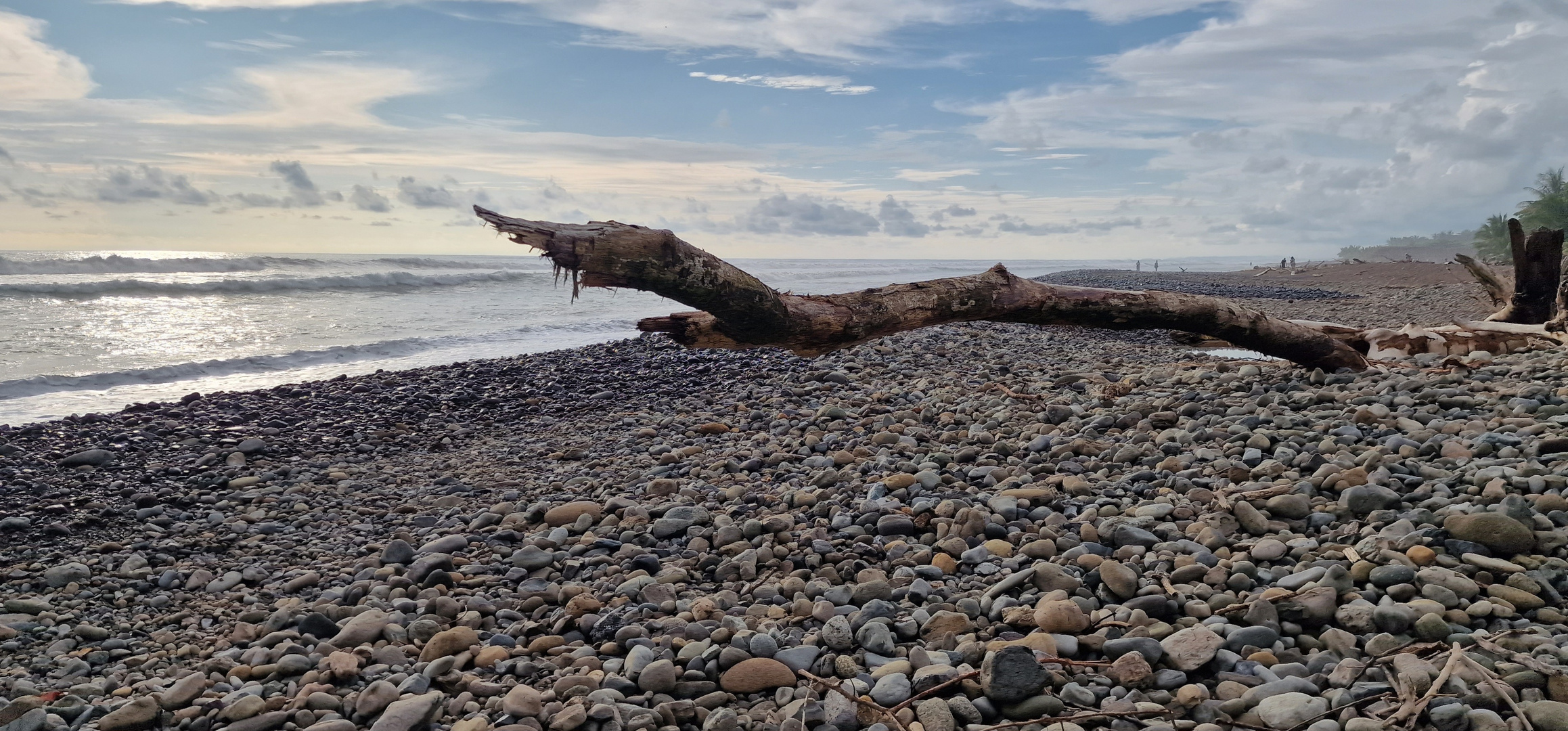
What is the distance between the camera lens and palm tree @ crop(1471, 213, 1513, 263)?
101ft

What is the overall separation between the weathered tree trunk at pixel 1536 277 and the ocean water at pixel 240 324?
10344 mm

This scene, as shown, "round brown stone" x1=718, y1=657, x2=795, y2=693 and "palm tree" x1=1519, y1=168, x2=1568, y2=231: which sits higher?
"palm tree" x1=1519, y1=168, x2=1568, y2=231

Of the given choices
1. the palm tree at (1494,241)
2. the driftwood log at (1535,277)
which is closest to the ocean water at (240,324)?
the driftwood log at (1535,277)

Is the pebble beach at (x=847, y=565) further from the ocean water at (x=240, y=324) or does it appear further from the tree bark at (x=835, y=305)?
the ocean water at (x=240, y=324)

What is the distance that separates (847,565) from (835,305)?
5.87 feet

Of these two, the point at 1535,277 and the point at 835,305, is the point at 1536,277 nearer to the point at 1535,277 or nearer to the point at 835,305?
the point at 1535,277

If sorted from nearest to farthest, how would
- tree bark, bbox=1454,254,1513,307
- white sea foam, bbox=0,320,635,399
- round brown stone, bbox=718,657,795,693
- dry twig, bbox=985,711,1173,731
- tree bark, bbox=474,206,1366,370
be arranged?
dry twig, bbox=985,711,1173,731
round brown stone, bbox=718,657,795,693
tree bark, bbox=474,206,1366,370
white sea foam, bbox=0,320,635,399
tree bark, bbox=1454,254,1513,307

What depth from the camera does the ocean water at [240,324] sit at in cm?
1094

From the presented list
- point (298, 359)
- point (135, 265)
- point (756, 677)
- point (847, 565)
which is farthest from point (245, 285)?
point (756, 677)

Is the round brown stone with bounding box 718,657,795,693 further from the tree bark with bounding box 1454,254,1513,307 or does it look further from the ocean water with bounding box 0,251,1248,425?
the tree bark with bounding box 1454,254,1513,307

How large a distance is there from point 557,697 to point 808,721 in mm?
886

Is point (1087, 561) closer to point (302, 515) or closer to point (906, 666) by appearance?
point (906, 666)

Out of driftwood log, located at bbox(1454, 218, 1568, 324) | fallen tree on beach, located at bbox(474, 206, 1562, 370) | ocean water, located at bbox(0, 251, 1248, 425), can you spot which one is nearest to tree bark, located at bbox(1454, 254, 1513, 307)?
driftwood log, located at bbox(1454, 218, 1568, 324)

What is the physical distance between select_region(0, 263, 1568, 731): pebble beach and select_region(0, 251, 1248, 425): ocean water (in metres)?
1.68
